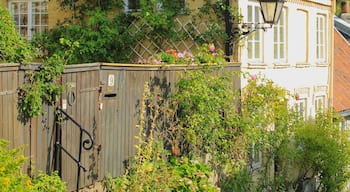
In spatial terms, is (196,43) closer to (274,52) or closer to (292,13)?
(274,52)

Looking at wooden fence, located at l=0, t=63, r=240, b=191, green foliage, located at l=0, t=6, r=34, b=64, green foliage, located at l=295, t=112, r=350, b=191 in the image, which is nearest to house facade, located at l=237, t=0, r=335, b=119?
green foliage, located at l=295, t=112, r=350, b=191

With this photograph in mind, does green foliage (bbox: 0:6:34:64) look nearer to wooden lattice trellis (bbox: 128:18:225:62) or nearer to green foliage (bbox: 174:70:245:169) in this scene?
green foliage (bbox: 174:70:245:169)

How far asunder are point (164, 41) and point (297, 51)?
491 centimetres

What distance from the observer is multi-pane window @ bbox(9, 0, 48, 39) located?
52.0 ft

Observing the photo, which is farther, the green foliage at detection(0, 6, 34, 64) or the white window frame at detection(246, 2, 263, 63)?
the white window frame at detection(246, 2, 263, 63)

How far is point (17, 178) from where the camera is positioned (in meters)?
7.07

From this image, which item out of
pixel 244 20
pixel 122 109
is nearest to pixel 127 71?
pixel 122 109

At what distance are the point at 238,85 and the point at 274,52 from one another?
3.57 m

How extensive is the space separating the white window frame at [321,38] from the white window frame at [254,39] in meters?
4.58

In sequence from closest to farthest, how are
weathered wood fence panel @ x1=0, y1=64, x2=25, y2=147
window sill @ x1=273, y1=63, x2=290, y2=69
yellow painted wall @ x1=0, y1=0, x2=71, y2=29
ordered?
weathered wood fence panel @ x1=0, y1=64, x2=25, y2=147 → yellow painted wall @ x1=0, y1=0, x2=71, y2=29 → window sill @ x1=273, y1=63, x2=290, y2=69

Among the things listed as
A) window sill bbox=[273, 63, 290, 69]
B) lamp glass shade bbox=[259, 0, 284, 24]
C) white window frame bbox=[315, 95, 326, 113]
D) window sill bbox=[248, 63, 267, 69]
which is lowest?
white window frame bbox=[315, 95, 326, 113]

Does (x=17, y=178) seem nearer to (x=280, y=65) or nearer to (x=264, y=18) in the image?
(x=264, y=18)

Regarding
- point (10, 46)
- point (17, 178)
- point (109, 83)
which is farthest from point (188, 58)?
point (17, 178)

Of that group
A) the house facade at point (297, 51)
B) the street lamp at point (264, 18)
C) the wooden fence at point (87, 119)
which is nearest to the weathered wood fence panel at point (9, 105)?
the wooden fence at point (87, 119)
